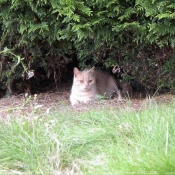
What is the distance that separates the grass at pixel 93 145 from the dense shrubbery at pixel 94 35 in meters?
1.09

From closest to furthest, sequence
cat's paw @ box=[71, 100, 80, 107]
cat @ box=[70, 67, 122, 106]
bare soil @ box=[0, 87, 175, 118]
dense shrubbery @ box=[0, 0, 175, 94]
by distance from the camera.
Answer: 1. dense shrubbery @ box=[0, 0, 175, 94]
2. bare soil @ box=[0, 87, 175, 118]
3. cat's paw @ box=[71, 100, 80, 107]
4. cat @ box=[70, 67, 122, 106]

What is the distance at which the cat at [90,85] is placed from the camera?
18.1ft

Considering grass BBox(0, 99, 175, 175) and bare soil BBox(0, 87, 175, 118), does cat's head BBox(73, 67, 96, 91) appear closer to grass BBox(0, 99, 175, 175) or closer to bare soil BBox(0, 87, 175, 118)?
bare soil BBox(0, 87, 175, 118)

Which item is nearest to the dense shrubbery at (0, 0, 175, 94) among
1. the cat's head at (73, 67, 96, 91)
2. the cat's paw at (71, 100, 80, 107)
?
the cat's head at (73, 67, 96, 91)

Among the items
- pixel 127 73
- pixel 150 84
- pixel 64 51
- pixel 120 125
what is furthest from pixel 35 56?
pixel 120 125

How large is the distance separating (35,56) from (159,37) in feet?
5.75

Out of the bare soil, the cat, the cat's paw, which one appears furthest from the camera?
the cat

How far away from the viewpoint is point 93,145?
3311 millimetres

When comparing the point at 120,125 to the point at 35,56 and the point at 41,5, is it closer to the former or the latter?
the point at 41,5

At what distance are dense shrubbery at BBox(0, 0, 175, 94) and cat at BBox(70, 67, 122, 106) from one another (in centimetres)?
26

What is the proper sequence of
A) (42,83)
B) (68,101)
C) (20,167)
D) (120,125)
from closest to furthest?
1. (20,167)
2. (120,125)
3. (68,101)
4. (42,83)

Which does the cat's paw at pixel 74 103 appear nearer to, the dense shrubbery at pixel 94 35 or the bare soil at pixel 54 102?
the bare soil at pixel 54 102

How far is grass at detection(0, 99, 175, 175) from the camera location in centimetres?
281

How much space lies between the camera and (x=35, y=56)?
5.31m
